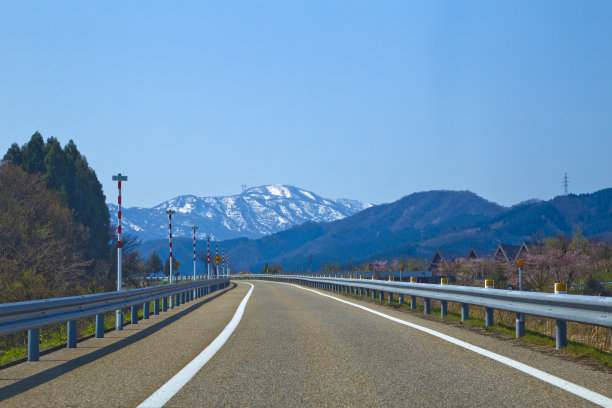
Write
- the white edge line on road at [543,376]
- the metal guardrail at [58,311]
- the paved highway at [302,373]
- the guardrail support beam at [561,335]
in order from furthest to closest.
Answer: the guardrail support beam at [561,335]
the metal guardrail at [58,311]
the paved highway at [302,373]
the white edge line on road at [543,376]

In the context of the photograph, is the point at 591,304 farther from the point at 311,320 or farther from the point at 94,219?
the point at 94,219

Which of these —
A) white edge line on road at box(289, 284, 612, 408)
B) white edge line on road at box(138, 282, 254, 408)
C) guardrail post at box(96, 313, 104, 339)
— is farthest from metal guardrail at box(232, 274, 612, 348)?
guardrail post at box(96, 313, 104, 339)

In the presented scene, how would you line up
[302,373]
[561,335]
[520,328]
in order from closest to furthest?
[302,373] < [561,335] < [520,328]

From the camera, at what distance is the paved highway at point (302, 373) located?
236 inches

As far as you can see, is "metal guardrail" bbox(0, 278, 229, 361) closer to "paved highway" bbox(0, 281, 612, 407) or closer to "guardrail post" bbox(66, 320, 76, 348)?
"guardrail post" bbox(66, 320, 76, 348)

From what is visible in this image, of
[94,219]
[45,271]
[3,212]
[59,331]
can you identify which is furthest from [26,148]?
[59,331]

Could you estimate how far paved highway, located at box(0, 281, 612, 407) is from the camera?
19.7 ft

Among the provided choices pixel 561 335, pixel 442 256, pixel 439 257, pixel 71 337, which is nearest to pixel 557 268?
pixel 561 335

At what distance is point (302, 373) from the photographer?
734 centimetres

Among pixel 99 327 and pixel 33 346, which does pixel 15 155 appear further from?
pixel 33 346

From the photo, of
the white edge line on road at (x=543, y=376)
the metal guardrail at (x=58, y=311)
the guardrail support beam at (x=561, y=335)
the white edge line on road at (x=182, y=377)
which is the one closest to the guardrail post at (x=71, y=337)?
the metal guardrail at (x=58, y=311)

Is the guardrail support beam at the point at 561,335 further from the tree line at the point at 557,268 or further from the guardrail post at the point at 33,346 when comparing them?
the tree line at the point at 557,268

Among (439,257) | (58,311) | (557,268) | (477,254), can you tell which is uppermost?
(477,254)

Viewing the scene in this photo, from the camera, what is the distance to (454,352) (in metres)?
9.05
